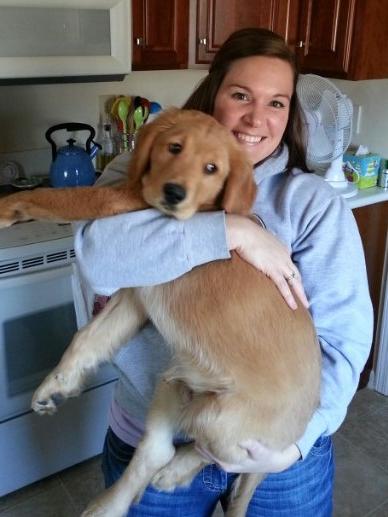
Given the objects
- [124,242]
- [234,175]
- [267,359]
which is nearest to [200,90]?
[234,175]

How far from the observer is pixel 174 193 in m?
0.93

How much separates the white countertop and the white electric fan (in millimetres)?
34

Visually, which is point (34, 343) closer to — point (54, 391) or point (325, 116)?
point (54, 391)

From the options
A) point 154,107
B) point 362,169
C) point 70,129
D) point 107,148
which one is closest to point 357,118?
point 362,169

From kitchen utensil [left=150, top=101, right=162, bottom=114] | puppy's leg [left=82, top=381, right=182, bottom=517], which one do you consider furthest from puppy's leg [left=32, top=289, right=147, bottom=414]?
kitchen utensil [left=150, top=101, right=162, bottom=114]

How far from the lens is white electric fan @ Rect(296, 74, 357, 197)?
223cm

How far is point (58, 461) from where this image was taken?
2129 millimetres

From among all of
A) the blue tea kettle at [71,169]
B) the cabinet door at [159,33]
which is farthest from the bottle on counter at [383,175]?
the blue tea kettle at [71,169]

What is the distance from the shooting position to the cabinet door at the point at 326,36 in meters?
2.28

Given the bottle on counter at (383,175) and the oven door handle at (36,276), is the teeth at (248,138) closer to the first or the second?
the oven door handle at (36,276)

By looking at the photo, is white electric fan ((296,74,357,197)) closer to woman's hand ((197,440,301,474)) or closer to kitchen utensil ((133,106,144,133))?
kitchen utensil ((133,106,144,133))

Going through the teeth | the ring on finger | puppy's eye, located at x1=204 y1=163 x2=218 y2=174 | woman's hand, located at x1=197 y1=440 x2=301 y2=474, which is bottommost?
woman's hand, located at x1=197 y1=440 x2=301 y2=474

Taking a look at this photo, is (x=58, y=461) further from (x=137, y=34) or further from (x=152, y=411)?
(x=137, y=34)

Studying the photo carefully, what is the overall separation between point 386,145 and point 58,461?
6.42 feet
